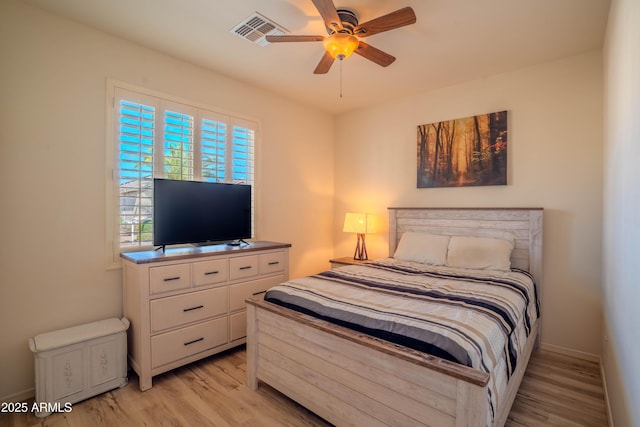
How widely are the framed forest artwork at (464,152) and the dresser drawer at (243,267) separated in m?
2.18

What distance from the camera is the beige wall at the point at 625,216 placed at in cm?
126

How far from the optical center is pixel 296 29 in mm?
2359

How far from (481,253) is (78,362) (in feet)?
10.9

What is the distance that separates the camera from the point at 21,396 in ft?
6.77

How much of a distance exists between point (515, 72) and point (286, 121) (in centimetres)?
255

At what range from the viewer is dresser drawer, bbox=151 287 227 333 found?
2.29 meters

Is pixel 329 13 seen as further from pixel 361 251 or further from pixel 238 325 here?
pixel 361 251

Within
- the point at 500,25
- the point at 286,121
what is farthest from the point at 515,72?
the point at 286,121

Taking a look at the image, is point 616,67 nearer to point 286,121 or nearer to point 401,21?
point 401,21

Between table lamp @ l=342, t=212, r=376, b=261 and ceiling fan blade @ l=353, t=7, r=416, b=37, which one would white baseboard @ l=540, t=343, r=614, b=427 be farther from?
ceiling fan blade @ l=353, t=7, r=416, b=37

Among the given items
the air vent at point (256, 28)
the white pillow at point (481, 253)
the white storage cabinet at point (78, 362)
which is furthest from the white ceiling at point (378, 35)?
the white storage cabinet at point (78, 362)

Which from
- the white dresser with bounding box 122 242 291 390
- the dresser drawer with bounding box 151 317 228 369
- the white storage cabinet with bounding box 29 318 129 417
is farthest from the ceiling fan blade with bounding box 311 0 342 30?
the white storage cabinet with bounding box 29 318 129 417

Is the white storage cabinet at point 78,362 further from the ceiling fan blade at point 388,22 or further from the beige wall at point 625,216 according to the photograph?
the beige wall at point 625,216

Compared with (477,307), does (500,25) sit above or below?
above
